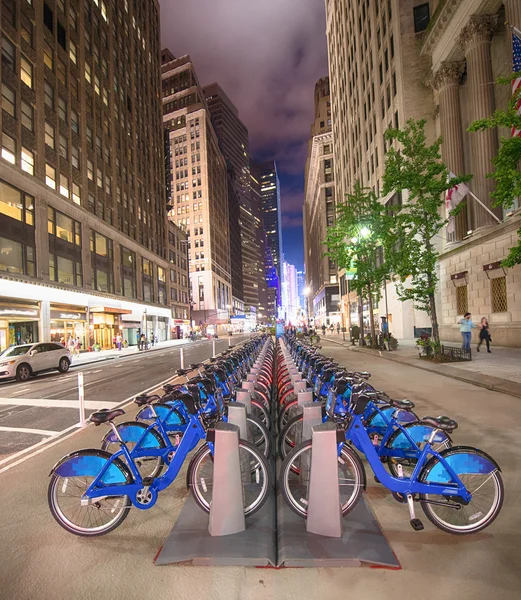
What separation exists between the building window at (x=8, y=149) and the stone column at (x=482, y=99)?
33.2 metres

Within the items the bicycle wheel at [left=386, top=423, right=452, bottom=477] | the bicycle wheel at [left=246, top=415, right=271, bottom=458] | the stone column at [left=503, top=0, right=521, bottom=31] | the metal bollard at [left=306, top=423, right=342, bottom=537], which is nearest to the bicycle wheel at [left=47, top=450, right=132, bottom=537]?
the bicycle wheel at [left=246, top=415, right=271, bottom=458]

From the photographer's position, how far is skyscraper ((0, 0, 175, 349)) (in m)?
27.9

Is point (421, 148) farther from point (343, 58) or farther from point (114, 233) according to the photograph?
point (343, 58)

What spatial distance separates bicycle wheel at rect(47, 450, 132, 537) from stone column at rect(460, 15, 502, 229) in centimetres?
2620

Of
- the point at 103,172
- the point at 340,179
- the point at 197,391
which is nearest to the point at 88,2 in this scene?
the point at 103,172

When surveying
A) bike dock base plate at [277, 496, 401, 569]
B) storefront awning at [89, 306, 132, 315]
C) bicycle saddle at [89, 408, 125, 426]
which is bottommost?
bike dock base plate at [277, 496, 401, 569]

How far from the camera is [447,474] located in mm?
3473

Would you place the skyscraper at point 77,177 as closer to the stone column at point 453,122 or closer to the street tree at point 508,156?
the street tree at point 508,156

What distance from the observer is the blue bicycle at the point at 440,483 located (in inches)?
135

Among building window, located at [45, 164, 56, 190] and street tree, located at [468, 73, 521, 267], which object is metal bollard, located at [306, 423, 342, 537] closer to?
street tree, located at [468, 73, 521, 267]

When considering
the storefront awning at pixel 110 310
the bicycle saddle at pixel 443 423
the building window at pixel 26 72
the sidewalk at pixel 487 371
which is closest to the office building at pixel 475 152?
the sidewalk at pixel 487 371

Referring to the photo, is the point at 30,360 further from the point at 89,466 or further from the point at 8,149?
the point at 8,149

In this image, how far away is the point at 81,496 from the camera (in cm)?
360

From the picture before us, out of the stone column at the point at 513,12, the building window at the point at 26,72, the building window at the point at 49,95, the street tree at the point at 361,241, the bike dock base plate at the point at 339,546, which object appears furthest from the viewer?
the building window at the point at 49,95
